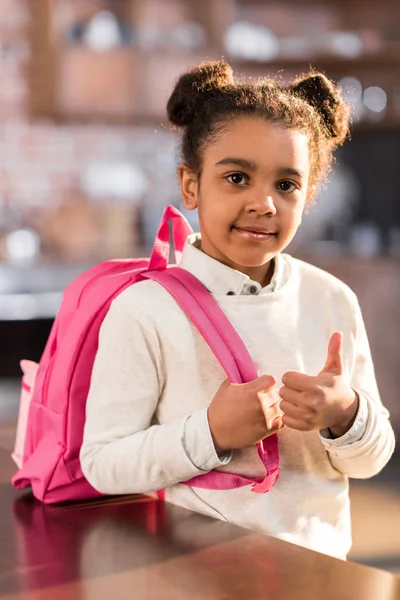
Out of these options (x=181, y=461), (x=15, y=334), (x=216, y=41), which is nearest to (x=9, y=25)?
(x=216, y=41)

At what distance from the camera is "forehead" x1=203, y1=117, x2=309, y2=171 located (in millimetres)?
963

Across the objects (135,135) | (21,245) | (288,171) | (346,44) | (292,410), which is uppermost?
(346,44)

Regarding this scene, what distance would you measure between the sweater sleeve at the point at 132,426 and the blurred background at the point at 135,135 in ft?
8.62

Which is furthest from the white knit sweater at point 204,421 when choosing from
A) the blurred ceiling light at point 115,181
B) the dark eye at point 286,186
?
the blurred ceiling light at point 115,181

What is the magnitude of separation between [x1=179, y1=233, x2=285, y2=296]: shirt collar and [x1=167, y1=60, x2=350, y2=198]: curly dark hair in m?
0.10

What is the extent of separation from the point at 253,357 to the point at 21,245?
3085 mm

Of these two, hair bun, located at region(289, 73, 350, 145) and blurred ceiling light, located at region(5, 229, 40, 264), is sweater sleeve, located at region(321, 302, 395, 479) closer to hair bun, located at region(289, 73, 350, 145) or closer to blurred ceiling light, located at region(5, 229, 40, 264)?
hair bun, located at region(289, 73, 350, 145)

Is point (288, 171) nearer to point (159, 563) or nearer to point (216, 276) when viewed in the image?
point (216, 276)

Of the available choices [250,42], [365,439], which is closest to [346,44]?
[250,42]

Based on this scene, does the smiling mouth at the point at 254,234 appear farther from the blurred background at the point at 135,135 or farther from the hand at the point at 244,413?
the blurred background at the point at 135,135

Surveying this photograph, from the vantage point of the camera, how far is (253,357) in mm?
990

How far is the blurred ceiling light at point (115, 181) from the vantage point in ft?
14.0

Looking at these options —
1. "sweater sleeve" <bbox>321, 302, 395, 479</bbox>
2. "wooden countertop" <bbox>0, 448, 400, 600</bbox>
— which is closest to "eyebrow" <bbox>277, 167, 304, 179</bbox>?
"sweater sleeve" <bbox>321, 302, 395, 479</bbox>

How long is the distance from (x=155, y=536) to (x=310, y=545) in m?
0.23
